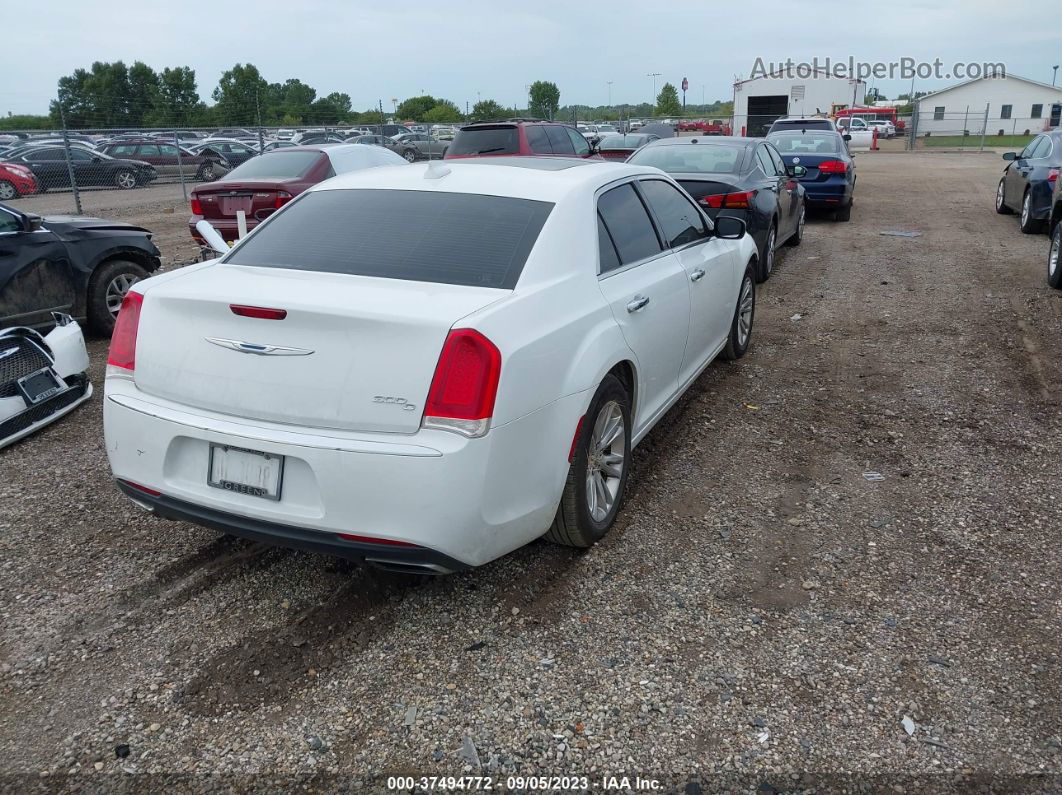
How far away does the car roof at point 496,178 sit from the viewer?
3.77 metres

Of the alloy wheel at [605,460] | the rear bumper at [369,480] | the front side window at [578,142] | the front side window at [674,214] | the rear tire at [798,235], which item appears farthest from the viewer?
the front side window at [578,142]

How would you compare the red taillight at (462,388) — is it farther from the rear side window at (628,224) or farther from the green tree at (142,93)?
the green tree at (142,93)

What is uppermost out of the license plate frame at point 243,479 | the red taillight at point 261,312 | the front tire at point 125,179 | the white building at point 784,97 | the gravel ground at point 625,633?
the white building at point 784,97

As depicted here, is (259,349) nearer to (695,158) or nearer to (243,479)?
(243,479)

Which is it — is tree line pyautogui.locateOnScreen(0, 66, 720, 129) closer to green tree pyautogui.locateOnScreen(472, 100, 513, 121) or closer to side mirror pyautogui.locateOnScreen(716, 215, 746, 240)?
green tree pyautogui.locateOnScreen(472, 100, 513, 121)

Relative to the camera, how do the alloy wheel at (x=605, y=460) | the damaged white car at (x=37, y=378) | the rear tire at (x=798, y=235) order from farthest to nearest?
the rear tire at (x=798, y=235), the damaged white car at (x=37, y=378), the alloy wheel at (x=605, y=460)

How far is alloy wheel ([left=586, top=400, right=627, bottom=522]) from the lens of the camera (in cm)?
358

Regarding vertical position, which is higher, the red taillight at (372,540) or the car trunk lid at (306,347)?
the car trunk lid at (306,347)

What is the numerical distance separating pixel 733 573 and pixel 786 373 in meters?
3.14

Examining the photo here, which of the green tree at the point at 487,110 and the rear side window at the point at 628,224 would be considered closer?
the rear side window at the point at 628,224

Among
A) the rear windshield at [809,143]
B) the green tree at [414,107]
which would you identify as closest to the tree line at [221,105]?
the green tree at [414,107]

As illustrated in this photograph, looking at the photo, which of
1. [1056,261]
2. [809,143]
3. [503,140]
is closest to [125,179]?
[503,140]

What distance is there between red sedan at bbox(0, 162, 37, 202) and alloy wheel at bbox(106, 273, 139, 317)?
15707 millimetres

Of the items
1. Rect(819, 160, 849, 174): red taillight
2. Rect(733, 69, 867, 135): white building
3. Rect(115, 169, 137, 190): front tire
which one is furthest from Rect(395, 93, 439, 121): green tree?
Rect(819, 160, 849, 174): red taillight
